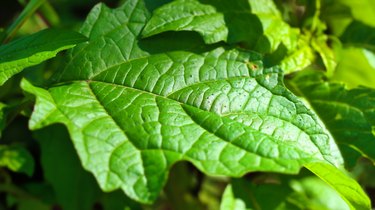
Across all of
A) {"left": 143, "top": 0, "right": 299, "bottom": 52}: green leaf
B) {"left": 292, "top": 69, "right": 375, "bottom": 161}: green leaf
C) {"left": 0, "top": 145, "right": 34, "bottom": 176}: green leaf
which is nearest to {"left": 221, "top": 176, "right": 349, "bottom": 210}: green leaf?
{"left": 292, "top": 69, "right": 375, "bottom": 161}: green leaf

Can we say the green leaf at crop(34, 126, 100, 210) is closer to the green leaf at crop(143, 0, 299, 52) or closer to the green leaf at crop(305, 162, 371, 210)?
the green leaf at crop(143, 0, 299, 52)

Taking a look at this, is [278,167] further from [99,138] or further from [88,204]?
[88,204]

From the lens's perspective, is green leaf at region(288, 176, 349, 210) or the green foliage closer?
the green foliage

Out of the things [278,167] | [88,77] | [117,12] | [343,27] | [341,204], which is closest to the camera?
[278,167]

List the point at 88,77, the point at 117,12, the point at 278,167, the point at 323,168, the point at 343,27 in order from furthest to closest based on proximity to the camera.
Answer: the point at 343,27 < the point at 117,12 < the point at 88,77 < the point at 323,168 < the point at 278,167

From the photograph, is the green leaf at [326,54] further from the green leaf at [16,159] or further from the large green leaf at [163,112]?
the green leaf at [16,159]

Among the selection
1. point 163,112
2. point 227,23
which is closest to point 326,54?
point 227,23

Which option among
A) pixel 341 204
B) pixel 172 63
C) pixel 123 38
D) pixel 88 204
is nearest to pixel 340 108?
pixel 341 204

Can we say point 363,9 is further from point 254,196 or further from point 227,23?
point 254,196
